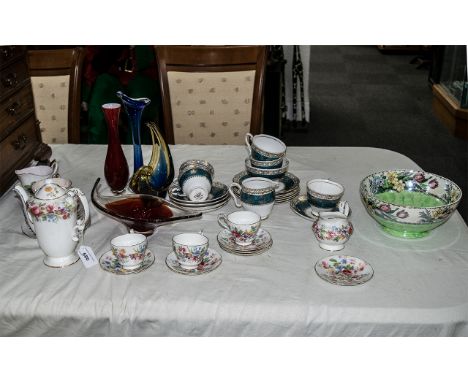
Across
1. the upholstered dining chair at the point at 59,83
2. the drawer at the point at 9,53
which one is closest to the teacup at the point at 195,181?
the drawer at the point at 9,53

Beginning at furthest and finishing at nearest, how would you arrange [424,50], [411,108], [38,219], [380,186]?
[424,50], [411,108], [380,186], [38,219]

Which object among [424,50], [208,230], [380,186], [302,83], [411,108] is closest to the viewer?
[208,230]

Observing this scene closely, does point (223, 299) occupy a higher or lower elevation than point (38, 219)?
lower

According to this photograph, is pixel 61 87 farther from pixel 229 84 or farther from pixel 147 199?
pixel 147 199

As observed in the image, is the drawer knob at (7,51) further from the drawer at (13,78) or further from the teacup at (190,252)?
the teacup at (190,252)

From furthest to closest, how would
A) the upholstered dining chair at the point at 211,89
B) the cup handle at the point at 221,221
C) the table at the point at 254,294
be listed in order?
the upholstered dining chair at the point at 211,89 < the cup handle at the point at 221,221 < the table at the point at 254,294

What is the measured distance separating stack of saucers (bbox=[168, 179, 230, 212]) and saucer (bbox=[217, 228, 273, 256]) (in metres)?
0.14

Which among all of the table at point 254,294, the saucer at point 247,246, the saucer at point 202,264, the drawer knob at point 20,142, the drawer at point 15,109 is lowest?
the table at point 254,294

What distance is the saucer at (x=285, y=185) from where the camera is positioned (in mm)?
1559

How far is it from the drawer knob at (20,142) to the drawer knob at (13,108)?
80mm

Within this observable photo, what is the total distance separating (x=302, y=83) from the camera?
13.6 feet

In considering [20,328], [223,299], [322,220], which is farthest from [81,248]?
[322,220]

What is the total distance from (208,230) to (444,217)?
1.84 ft

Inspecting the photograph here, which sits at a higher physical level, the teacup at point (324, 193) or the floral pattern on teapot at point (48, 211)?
the floral pattern on teapot at point (48, 211)
